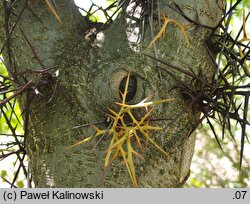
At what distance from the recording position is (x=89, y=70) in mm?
1198

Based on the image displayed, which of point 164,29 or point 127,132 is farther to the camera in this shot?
point 164,29

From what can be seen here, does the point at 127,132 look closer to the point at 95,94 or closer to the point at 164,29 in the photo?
the point at 95,94

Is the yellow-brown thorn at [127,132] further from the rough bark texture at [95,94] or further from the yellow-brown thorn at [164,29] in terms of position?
the yellow-brown thorn at [164,29]

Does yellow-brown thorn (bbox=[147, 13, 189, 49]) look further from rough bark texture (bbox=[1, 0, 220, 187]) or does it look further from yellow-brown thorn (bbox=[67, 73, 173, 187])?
yellow-brown thorn (bbox=[67, 73, 173, 187])

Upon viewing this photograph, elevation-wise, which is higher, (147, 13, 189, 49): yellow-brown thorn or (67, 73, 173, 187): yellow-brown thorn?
(147, 13, 189, 49): yellow-brown thorn

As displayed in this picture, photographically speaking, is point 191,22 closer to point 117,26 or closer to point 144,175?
point 117,26

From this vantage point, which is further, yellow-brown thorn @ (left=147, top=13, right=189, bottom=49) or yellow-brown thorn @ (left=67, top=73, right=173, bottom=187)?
yellow-brown thorn @ (left=147, top=13, right=189, bottom=49)

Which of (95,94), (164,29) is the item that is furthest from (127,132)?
(164,29)

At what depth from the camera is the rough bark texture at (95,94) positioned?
1.13m

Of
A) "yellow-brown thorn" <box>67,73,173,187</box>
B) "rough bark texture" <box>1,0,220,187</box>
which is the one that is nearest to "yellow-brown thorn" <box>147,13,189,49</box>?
"rough bark texture" <box>1,0,220,187</box>

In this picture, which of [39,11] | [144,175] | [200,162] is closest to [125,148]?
[144,175]

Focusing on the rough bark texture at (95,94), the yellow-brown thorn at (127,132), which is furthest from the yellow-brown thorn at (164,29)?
the yellow-brown thorn at (127,132)

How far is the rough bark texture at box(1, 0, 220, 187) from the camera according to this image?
1.13m

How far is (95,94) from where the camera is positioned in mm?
1160
